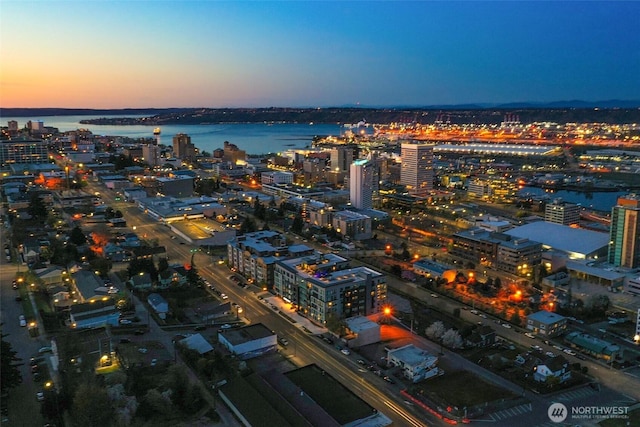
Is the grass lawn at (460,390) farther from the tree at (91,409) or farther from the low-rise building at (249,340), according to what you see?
the tree at (91,409)

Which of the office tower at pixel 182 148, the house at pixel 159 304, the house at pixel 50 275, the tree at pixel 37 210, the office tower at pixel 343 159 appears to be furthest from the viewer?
the office tower at pixel 182 148

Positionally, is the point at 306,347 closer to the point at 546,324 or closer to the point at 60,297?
the point at 546,324

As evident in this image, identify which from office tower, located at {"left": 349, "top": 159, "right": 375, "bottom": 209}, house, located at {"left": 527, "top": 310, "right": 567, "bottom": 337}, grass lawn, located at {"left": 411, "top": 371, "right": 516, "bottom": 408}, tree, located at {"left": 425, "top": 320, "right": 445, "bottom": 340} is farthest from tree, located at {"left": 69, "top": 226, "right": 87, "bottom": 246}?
house, located at {"left": 527, "top": 310, "right": 567, "bottom": 337}

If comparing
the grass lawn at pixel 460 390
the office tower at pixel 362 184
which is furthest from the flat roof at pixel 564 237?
the grass lawn at pixel 460 390

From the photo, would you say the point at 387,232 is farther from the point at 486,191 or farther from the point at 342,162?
the point at 342,162

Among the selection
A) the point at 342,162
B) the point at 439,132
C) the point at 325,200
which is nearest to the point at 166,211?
the point at 325,200
